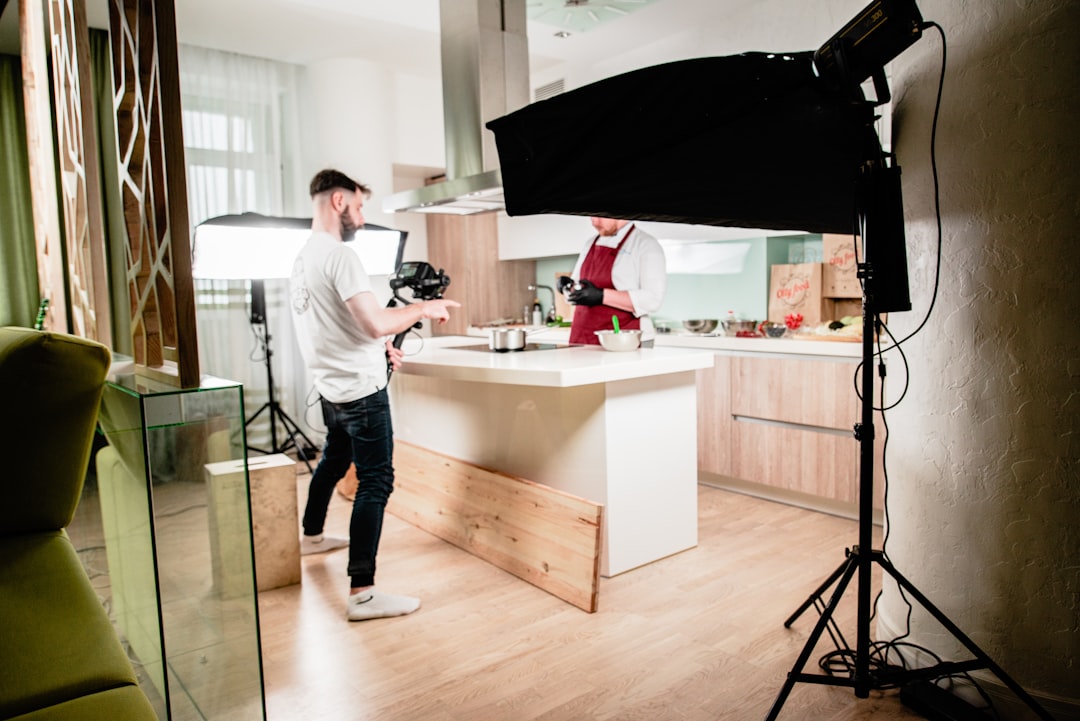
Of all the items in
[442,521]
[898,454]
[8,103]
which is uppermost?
[8,103]

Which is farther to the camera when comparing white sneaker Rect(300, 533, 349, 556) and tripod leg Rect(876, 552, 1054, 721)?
white sneaker Rect(300, 533, 349, 556)

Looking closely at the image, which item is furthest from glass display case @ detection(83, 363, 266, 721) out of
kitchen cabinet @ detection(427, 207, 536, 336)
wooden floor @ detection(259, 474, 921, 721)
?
kitchen cabinet @ detection(427, 207, 536, 336)

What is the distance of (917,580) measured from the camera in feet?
6.71

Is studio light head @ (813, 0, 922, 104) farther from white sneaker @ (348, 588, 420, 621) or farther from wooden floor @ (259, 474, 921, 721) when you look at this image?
white sneaker @ (348, 588, 420, 621)

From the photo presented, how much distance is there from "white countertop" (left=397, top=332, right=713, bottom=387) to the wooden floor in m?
0.61

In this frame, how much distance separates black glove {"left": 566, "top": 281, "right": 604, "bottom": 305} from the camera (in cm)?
369

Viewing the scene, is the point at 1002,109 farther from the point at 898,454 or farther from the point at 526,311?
the point at 526,311

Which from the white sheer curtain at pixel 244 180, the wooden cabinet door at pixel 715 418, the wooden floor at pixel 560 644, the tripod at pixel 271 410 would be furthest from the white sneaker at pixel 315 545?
the white sheer curtain at pixel 244 180

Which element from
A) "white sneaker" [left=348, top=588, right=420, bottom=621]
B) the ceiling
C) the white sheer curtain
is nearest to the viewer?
"white sneaker" [left=348, top=588, right=420, bottom=621]

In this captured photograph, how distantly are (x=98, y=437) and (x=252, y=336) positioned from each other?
3046 mm

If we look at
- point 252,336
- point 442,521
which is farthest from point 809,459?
point 252,336

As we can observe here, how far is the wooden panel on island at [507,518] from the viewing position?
265 cm

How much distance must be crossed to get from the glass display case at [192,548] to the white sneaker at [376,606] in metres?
0.84

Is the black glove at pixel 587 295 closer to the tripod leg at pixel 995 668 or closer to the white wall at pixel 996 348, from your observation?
the white wall at pixel 996 348
